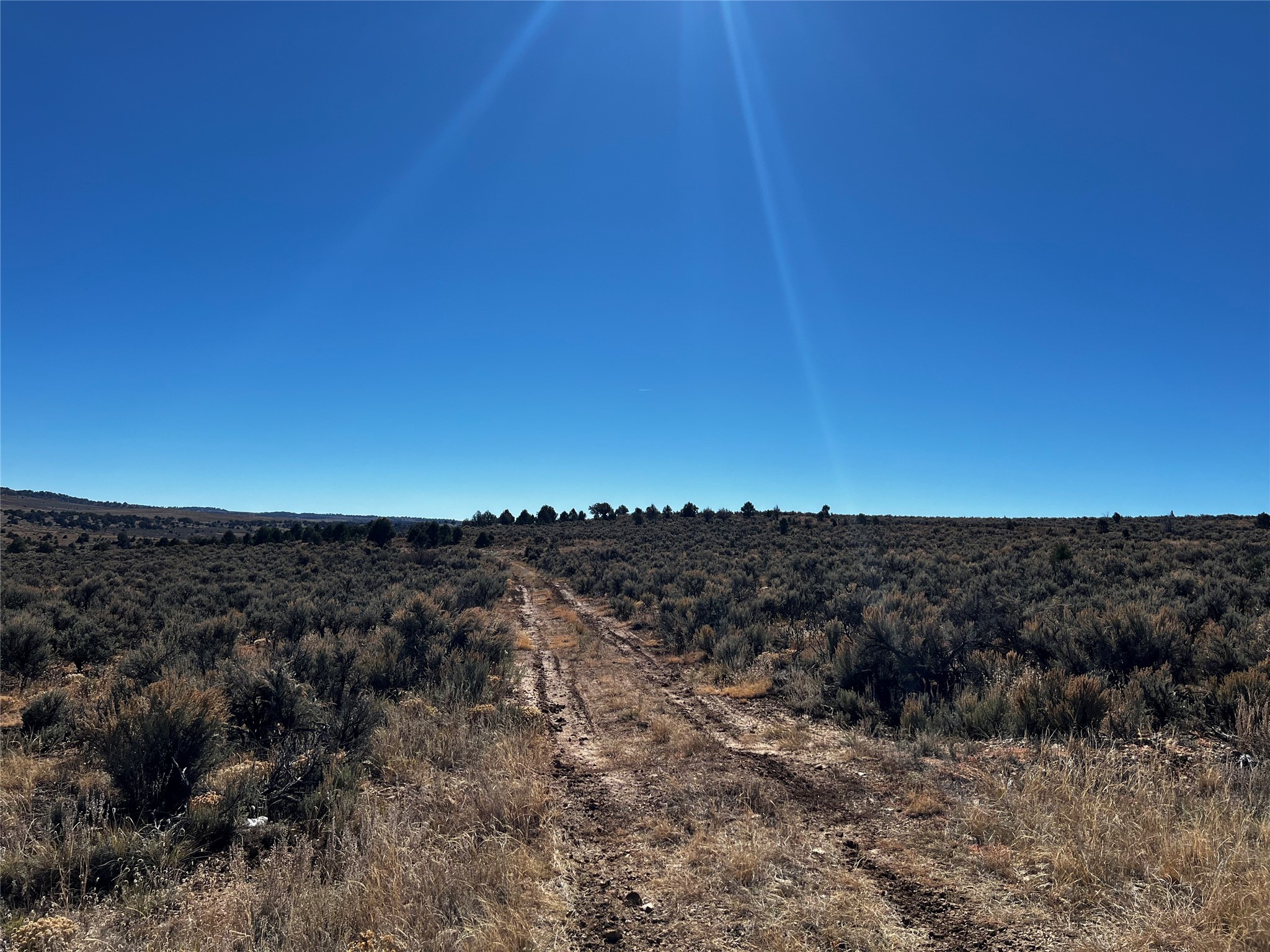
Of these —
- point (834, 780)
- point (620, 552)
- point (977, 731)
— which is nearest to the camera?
point (834, 780)

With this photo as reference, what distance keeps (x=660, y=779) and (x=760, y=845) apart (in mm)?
1821

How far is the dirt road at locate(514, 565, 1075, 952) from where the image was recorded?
144 inches

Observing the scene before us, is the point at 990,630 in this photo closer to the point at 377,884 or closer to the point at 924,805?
the point at 924,805

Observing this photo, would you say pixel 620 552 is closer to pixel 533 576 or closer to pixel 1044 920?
pixel 533 576

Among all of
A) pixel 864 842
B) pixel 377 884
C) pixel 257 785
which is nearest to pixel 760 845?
pixel 864 842

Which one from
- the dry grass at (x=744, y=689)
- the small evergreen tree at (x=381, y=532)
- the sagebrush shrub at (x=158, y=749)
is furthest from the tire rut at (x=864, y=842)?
the small evergreen tree at (x=381, y=532)

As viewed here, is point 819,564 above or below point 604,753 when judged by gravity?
above

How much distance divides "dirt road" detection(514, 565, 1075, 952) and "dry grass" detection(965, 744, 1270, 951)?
346 mm

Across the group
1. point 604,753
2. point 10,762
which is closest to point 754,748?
point 604,753

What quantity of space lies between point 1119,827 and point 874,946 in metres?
2.24

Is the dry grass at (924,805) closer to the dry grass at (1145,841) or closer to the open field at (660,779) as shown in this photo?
the open field at (660,779)

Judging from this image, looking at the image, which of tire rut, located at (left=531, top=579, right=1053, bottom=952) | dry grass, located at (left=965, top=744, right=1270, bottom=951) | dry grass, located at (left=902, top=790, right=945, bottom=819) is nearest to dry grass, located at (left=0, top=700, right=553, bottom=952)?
tire rut, located at (left=531, top=579, right=1053, bottom=952)

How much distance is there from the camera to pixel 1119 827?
4.18m

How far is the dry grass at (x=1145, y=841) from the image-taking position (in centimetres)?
324
